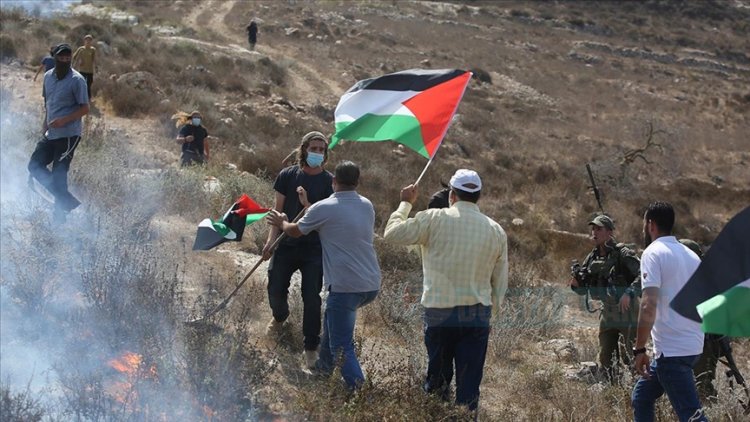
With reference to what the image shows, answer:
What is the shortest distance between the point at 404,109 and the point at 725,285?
3.31m

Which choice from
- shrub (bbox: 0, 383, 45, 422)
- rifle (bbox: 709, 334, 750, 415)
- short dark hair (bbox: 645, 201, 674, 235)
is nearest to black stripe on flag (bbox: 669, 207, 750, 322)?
short dark hair (bbox: 645, 201, 674, 235)

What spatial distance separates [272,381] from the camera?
5.05 metres

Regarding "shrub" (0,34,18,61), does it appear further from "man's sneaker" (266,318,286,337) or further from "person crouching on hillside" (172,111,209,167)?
"man's sneaker" (266,318,286,337)

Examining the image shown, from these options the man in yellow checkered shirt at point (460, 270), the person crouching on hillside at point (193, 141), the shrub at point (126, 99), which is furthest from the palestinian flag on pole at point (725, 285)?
the shrub at point (126, 99)

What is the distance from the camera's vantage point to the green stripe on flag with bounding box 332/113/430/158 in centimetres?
612

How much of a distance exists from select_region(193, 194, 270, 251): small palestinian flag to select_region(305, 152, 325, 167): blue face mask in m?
0.78

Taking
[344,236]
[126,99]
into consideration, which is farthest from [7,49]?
[344,236]

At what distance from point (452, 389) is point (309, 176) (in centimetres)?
171

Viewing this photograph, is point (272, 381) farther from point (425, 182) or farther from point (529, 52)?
point (529, 52)

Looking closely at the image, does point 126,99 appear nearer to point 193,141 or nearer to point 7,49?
point 7,49

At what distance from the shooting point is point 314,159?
540 centimetres

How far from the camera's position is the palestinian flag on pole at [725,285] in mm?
3398

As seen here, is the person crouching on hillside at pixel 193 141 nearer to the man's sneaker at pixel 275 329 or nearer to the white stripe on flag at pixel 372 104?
the white stripe on flag at pixel 372 104

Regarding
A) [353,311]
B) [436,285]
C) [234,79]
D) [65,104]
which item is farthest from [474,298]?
[234,79]
